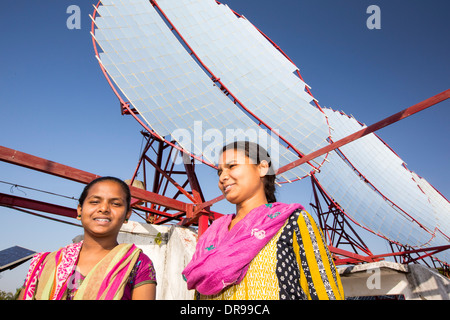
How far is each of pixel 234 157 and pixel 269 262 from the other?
83 cm

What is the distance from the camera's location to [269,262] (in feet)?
6.04

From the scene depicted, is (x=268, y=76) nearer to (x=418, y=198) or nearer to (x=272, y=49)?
(x=272, y=49)

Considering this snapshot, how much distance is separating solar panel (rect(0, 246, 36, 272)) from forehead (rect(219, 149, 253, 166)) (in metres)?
4.83

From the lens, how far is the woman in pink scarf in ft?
5.77

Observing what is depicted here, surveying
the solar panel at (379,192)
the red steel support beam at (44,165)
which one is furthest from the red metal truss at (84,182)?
the solar panel at (379,192)

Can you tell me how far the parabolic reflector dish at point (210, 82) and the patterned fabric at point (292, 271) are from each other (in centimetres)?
528

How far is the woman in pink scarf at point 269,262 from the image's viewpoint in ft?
5.77

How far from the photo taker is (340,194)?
14.4m

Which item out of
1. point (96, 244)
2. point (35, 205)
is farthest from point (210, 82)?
point (96, 244)

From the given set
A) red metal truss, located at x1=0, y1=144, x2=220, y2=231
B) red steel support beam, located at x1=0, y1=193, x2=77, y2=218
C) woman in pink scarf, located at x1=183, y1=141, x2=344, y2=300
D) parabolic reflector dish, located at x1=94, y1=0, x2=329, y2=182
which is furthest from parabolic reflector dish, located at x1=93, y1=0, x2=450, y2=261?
woman in pink scarf, located at x1=183, y1=141, x2=344, y2=300

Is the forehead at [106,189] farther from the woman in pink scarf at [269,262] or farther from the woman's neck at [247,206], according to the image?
the woman's neck at [247,206]

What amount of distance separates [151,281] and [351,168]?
15286 millimetres

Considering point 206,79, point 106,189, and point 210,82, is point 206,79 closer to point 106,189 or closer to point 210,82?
point 210,82
